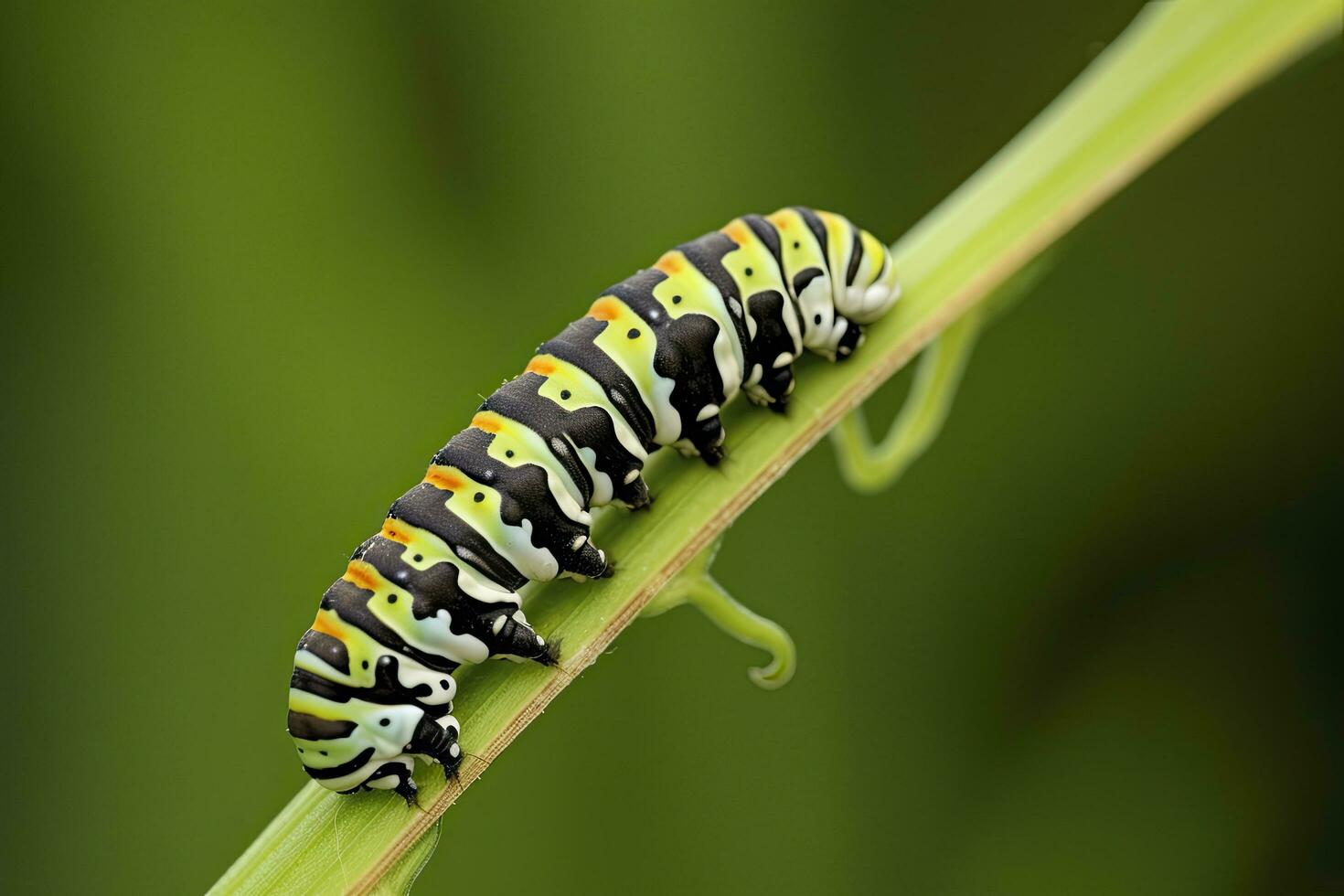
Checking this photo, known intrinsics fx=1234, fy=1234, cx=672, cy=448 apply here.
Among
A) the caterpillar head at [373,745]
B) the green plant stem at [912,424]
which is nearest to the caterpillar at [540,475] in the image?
the caterpillar head at [373,745]

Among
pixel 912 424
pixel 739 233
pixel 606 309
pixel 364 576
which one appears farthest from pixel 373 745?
pixel 739 233

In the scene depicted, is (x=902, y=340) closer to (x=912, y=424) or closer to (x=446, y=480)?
(x=912, y=424)

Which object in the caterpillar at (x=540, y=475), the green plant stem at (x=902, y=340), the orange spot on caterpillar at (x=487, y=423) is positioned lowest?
the green plant stem at (x=902, y=340)

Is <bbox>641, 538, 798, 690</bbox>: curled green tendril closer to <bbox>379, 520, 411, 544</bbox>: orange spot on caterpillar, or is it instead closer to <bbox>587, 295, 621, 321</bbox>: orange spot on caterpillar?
<bbox>379, 520, 411, 544</bbox>: orange spot on caterpillar

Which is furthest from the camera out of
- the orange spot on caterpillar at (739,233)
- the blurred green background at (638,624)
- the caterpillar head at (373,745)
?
the blurred green background at (638,624)

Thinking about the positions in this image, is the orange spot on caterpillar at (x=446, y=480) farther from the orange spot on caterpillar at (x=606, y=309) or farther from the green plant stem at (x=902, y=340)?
the orange spot on caterpillar at (x=606, y=309)

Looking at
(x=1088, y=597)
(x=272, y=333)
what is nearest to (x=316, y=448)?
(x=272, y=333)

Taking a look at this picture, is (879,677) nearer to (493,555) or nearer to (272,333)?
(493,555)
